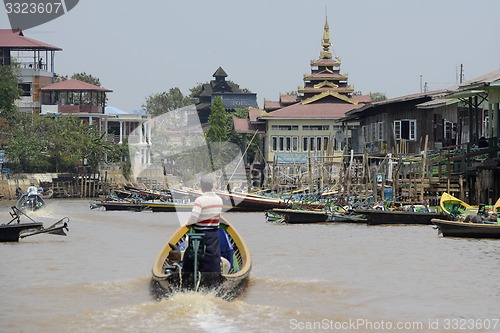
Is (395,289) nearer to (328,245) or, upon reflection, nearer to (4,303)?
(4,303)

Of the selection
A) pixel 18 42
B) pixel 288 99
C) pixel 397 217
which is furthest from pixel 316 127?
pixel 397 217

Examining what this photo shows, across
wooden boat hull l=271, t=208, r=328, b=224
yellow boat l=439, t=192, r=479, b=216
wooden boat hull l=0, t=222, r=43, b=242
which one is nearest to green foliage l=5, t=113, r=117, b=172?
wooden boat hull l=271, t=208, r=328, b=224

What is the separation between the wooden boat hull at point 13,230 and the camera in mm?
28188

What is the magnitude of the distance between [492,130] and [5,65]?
5595cm

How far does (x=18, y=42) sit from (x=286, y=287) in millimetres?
72203

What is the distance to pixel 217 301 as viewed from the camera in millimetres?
17047

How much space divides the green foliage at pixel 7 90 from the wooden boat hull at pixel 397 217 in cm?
4955

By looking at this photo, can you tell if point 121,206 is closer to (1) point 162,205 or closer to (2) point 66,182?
(1) point 162,205

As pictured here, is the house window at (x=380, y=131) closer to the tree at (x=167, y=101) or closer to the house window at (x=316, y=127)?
the house window at (x=316, y=127)

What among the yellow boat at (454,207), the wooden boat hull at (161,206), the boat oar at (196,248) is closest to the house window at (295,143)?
the wooden boat hull at (161,206)

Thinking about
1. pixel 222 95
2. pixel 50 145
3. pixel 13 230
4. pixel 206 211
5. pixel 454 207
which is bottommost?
pixel 13 230

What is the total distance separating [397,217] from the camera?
115 ft

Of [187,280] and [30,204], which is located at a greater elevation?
[30,204]

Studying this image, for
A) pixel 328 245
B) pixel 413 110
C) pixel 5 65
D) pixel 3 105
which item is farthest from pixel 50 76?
pixel 328 245
